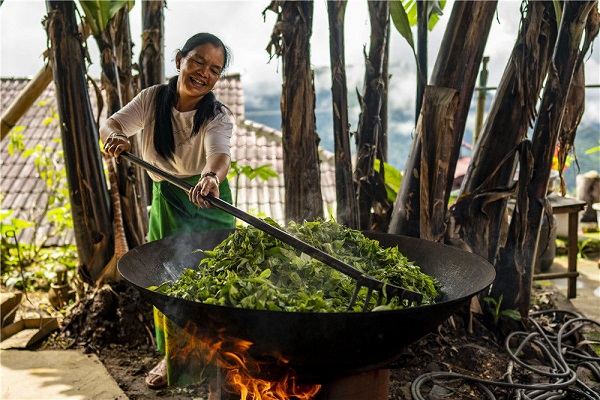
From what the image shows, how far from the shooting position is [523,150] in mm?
3281

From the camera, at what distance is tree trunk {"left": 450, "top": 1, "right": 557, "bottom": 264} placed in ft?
10.4

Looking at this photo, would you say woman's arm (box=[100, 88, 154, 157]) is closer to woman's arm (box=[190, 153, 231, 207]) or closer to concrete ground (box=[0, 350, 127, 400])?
woman's arm (box=[190, 153, 231, 207])

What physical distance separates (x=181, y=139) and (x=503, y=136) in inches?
79.2

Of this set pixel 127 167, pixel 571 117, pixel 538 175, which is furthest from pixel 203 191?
pixel 571 117

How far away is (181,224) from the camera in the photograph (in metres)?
2.97

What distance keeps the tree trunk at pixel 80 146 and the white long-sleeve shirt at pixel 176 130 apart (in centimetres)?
87

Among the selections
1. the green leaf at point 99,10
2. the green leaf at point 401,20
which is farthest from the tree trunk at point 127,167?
the green leaf at point 401,20

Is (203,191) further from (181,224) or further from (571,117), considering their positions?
(571,117)

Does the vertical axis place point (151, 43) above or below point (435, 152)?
above

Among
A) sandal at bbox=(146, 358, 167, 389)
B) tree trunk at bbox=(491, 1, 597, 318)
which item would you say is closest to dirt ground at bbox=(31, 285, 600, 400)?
sandal at bbox=(146, 358, 167, 389)

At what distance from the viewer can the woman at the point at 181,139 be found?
2.51 meters

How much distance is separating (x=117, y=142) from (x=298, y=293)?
1.25 m

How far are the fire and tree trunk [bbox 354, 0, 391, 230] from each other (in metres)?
1.75

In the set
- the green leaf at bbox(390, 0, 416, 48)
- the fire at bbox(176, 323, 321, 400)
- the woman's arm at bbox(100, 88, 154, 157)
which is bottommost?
the fire at bbox(176, 323, 321, 400)
